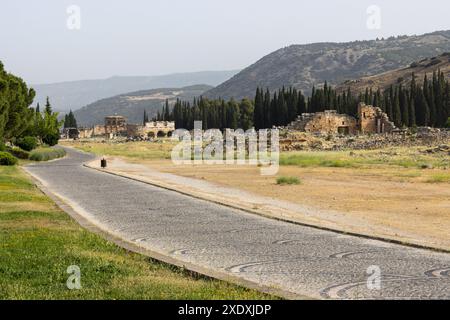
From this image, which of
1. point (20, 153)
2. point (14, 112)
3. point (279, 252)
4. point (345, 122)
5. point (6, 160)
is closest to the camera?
point (279, 252)

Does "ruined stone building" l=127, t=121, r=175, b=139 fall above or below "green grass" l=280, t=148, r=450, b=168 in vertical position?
above

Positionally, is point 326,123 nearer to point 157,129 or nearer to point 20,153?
point 20,153

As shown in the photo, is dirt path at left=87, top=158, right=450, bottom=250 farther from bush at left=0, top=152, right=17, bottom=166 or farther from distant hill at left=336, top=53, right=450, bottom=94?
distant hill at left=336, top=53, right=450, bottom=94

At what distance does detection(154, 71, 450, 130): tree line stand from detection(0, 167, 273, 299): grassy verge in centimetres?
8505

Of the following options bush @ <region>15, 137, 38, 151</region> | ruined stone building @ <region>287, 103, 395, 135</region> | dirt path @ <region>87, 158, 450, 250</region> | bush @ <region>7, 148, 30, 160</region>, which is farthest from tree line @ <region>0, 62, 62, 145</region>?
ruined stone building @ <region>287, 103, 395, 135</region>

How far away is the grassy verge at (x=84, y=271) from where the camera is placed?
8.20 meters

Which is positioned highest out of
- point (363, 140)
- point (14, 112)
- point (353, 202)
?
point (14, 112)

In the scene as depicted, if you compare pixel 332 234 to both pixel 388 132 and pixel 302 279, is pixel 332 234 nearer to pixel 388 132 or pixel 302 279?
pixel 302 279

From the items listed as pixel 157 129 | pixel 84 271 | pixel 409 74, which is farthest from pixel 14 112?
pixel 409 74

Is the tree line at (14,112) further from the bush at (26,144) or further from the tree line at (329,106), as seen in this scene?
the tree line at (329,106)

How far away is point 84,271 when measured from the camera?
9648 millimetres

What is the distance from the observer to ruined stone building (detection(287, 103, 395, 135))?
92.9 metres

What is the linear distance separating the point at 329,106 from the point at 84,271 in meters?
96.5
